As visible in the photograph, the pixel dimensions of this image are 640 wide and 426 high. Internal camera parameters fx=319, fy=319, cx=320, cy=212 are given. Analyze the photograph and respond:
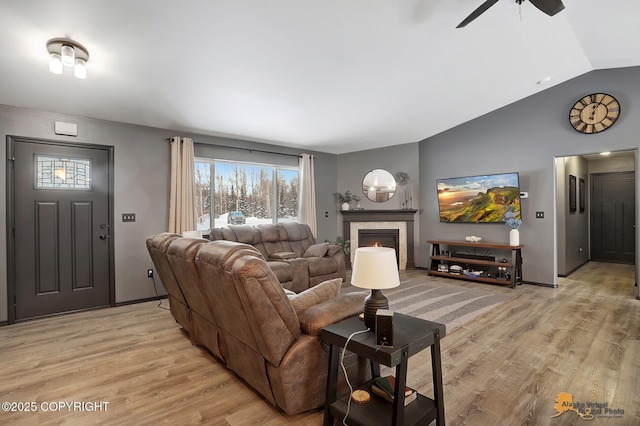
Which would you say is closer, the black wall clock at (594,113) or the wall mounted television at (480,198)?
the black wall clock at (594,113)

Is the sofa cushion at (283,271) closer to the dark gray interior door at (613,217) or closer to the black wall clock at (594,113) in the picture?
the black wall clock at (594,113)

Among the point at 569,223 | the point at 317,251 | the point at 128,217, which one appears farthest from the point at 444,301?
the point at 128,217

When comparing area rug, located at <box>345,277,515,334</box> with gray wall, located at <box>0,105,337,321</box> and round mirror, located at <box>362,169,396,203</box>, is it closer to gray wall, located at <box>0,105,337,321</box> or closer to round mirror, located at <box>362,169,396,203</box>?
round mirror, located at <box>362,169,396,203</box>

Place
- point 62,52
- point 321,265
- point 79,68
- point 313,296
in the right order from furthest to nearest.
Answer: point 321,265
point 79,68
point 62,52
point 313,296

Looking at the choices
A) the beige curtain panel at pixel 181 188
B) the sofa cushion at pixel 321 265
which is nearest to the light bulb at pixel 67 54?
the beige curtain panel at pixel 181 188

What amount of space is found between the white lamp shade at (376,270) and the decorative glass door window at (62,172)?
4.12 m

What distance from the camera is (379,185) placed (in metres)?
6.98

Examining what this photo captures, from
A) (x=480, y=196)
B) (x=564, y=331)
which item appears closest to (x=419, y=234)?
(x=480, y=196)

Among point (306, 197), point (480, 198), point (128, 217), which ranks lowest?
point (128, 217)

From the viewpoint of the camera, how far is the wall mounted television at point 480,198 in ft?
17.6

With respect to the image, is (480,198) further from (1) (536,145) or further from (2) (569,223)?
(2) (569,223)

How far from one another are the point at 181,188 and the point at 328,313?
12.1 ft

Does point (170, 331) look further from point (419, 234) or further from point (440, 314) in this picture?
point (419, 234)

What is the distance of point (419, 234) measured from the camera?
6.67 meters
